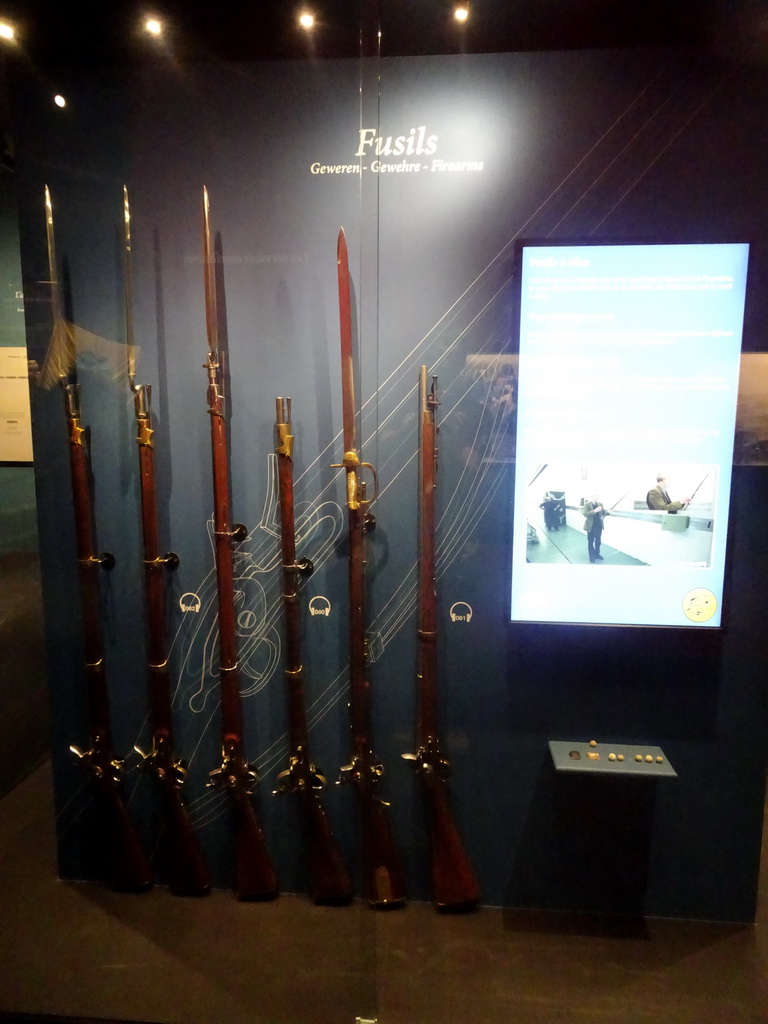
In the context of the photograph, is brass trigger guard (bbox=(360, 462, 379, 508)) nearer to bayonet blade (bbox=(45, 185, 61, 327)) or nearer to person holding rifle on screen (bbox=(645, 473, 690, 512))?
person holding rifle on screen (bbox=(645, 473, 690, 512))

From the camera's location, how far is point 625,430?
1757mm

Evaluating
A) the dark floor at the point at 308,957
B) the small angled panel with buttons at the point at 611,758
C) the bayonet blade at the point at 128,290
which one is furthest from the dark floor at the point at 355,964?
the bayonet blade at the point at 128,290

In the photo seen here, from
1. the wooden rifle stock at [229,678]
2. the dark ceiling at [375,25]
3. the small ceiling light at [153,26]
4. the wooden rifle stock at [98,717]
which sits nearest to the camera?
the dark ceiling at [375,25]

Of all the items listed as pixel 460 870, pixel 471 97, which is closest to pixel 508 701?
pixel 460 870

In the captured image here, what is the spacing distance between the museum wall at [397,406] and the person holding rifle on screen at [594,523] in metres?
0.23

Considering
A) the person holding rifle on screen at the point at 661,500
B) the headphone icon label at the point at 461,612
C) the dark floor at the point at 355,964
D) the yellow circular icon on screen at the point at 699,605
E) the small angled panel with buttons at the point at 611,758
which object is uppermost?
the person holding rifle on screen at the point at 661,500

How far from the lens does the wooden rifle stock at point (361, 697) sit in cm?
176

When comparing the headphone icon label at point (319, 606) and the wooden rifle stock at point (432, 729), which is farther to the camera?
the headphone icon label at point (319, 606)

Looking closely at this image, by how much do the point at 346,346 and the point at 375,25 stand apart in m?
0.82

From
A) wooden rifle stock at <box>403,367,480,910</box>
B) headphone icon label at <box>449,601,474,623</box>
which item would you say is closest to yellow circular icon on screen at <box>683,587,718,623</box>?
headphone icon label at <box>449,601,474,623</box>

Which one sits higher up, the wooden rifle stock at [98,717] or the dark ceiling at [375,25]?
the dark ceiling at [375,25]

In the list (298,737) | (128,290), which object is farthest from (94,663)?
(128,290)

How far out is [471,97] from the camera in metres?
1.73

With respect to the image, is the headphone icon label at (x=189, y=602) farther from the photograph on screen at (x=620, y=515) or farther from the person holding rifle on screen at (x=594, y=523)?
the person holding rifle on screen at (x=594, y=523)
